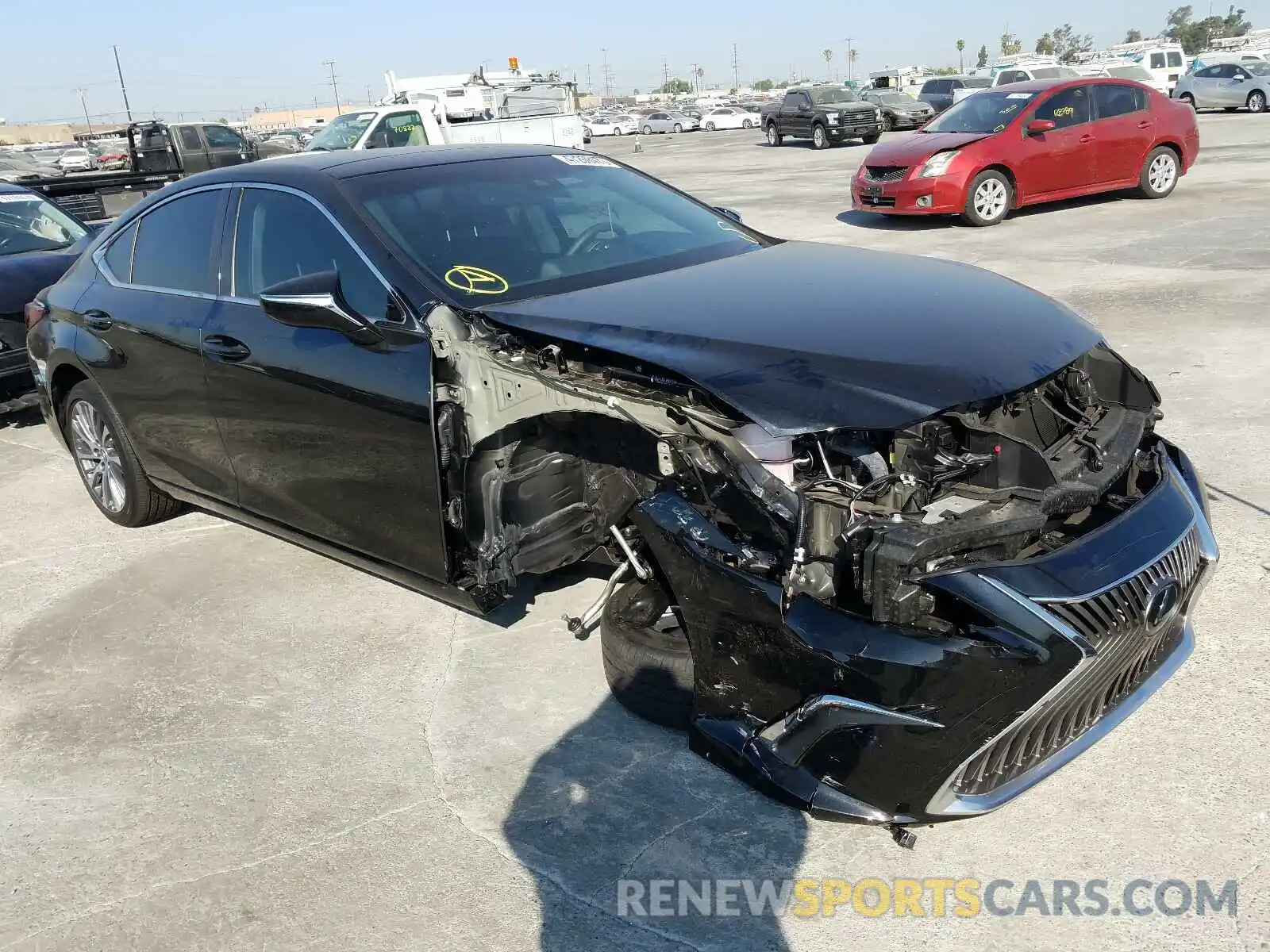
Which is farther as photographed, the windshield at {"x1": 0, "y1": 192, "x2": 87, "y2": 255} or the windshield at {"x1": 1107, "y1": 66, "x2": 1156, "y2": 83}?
the windshield at {"x1": 1107, "y1": 66, "x2": 1156, "y2": 83}

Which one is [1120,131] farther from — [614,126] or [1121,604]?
[614,126]

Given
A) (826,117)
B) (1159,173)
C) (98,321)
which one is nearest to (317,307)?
(98,321)

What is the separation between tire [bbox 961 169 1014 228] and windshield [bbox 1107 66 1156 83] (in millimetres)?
15956

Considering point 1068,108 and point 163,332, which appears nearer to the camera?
point 163,332

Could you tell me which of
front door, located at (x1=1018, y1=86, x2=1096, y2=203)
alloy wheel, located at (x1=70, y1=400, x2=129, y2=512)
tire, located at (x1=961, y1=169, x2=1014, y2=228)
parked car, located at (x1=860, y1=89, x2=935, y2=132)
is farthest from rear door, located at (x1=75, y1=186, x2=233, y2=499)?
parked car, located at (x1=860, y1=89, x2=935, y2=132)

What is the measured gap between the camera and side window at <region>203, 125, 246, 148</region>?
20.1 metres

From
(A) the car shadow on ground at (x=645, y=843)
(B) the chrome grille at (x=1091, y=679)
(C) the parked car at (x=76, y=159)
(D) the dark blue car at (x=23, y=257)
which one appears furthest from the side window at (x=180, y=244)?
(C) the parked car at (x=76, y=159)

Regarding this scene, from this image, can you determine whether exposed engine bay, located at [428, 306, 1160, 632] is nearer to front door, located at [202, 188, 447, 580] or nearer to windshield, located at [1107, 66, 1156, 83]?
front door, located at [202, 188, 447, 580]

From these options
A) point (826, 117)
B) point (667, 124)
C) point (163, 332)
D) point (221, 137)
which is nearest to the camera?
point (163, 332)

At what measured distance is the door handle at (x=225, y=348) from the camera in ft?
13.4

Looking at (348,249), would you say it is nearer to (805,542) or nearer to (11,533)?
(805,542)

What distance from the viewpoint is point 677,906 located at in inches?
105

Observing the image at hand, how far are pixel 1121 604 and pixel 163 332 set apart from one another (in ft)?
12.3

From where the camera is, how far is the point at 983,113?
517 inches
